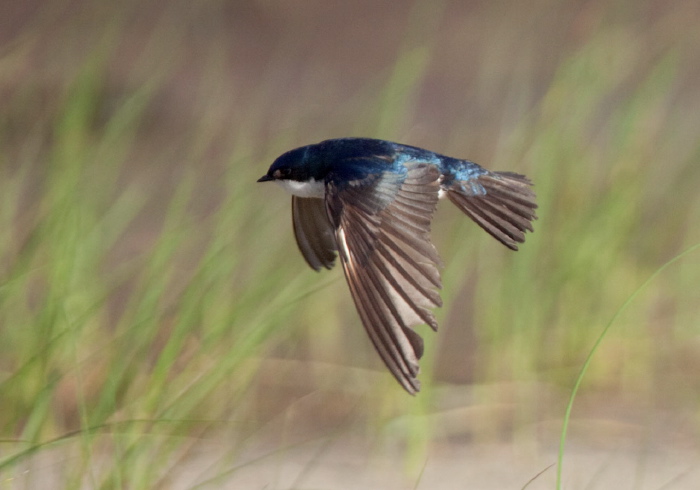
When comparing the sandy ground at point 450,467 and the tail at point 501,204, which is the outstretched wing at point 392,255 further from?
the sandy ground at point 450,467

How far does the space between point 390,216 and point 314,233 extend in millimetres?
334

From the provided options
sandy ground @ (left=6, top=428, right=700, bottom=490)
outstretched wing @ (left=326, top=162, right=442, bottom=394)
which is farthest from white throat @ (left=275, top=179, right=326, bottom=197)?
sandy ground @ (left=6, top=428, right=700, bottom=490)

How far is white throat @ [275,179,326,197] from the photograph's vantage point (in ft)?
5.72

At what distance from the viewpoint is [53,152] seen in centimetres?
214

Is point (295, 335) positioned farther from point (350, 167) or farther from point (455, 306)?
point (455, 306)

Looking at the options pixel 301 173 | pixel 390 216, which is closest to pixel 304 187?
pixel 301 173

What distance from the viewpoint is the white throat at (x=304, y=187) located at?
174 centimetres

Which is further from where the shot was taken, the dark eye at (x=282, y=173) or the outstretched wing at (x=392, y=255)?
the dark eye at (x=282, y=173)

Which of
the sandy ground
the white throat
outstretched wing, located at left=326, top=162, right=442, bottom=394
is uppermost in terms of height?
the white throat

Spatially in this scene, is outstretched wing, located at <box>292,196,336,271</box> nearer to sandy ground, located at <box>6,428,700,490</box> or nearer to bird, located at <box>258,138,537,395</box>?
bird, located at <box>258,138,537,395</box>

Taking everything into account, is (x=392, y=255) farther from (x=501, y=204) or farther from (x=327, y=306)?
(x=327, y=306)

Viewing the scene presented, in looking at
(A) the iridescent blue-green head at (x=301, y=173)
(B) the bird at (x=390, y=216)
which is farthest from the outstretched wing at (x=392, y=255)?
(A) the iridescent blue-green head at (x=301, y=173)

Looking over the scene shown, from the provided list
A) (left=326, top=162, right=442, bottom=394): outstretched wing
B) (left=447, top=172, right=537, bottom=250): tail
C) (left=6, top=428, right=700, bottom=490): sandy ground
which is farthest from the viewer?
(left=6, top=428, right=700, bottom=490): sandy ground

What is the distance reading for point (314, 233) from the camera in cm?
179
